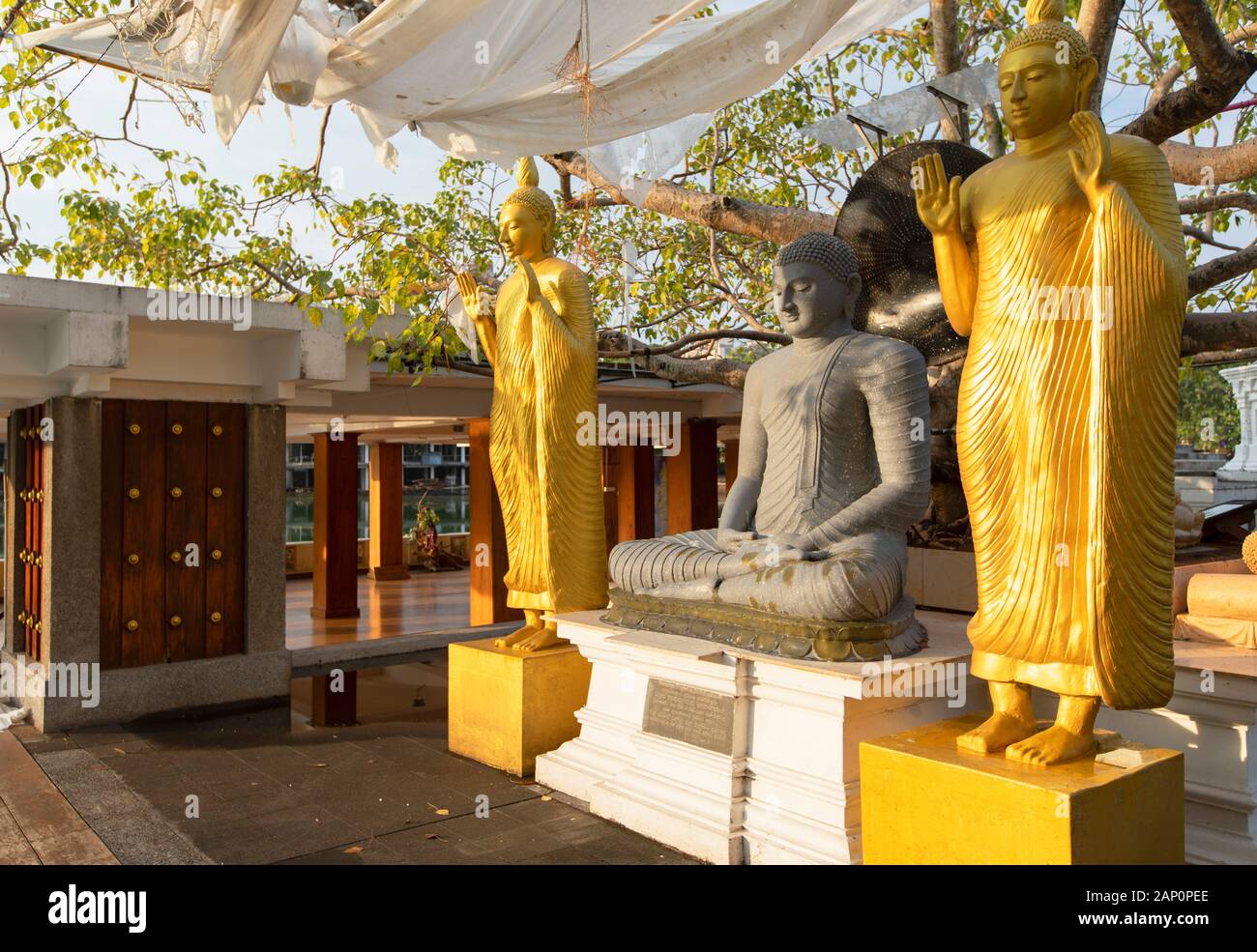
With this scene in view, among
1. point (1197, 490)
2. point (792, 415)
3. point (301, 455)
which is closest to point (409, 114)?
point (792, 415)

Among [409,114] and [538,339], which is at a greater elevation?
[409,114]

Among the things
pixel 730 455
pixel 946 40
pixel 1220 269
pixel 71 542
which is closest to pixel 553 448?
pixel 71 542

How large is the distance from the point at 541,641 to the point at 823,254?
2511 millimetres

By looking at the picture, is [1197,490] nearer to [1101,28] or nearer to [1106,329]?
[1101,28]

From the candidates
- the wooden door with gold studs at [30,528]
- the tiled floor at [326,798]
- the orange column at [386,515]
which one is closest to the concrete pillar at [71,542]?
the wooden door with gold studs at [30,528]

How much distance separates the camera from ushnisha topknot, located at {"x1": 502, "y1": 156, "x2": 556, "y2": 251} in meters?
5.49

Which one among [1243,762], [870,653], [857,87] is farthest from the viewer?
[857,87]

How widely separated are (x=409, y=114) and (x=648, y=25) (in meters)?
1.26

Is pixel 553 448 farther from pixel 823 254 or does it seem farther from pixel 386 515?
pixel 386 515

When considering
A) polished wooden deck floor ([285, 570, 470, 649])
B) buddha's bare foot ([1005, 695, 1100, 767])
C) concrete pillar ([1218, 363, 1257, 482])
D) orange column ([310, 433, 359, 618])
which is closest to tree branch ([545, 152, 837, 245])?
buddha's bare foot ([1005, 695, 1100, 767])

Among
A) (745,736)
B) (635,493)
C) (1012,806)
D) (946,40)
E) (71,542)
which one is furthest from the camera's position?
(635,493)

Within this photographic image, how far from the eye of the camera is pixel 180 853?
411 centimetres

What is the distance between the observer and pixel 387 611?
38.5 ft

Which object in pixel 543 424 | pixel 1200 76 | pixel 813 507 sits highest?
pixel 1200 76
